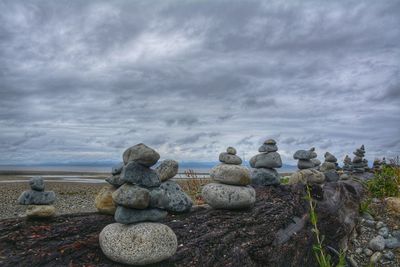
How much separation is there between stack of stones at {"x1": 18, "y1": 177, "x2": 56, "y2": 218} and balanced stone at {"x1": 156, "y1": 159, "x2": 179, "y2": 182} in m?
2.49

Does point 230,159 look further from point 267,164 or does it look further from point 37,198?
point 37,198

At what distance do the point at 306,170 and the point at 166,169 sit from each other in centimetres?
547

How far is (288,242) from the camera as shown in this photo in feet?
26.2

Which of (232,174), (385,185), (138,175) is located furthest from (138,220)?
(385,185)

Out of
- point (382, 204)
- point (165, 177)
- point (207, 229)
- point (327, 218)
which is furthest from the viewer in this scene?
point (382, 204)

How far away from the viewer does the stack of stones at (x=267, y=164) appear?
11.6 metres

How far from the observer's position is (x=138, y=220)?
21.4 ft

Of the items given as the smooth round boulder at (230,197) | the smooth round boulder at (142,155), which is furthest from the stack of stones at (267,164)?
the smooth round boulder at (142,155)

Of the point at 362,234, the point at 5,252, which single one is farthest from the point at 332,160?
the point at 5,252

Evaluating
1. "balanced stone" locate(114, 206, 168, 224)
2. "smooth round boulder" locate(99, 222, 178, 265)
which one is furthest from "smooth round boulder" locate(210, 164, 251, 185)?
"smooth round boulder" locate(99, 222, 178, 265)

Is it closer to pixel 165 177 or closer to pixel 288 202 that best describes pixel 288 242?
pixel 288 202

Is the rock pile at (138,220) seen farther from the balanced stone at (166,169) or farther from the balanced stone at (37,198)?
the balanced stone at (37,198)

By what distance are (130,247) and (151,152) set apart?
1.63 m

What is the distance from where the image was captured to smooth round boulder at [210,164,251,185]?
31.0 feet
